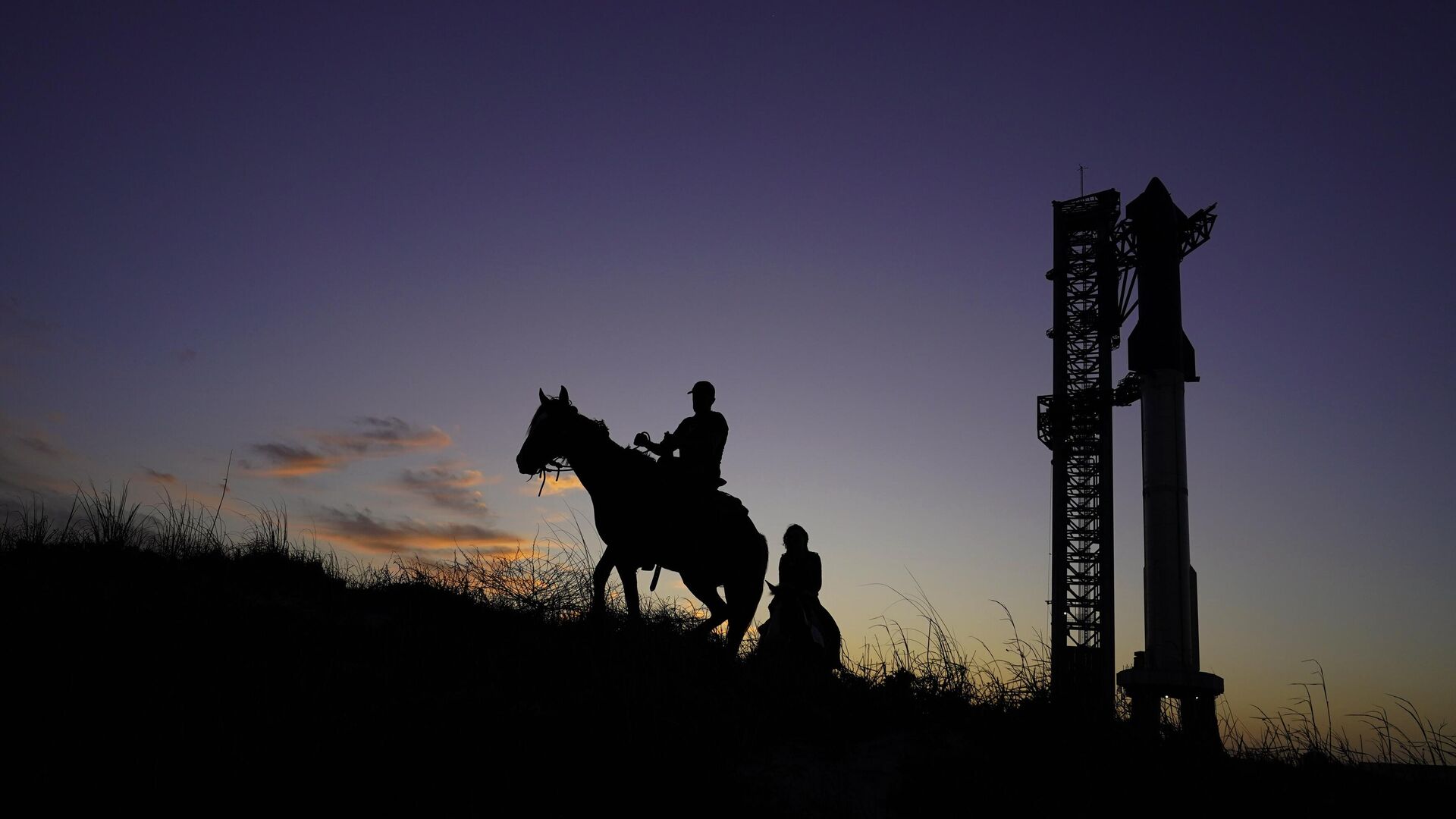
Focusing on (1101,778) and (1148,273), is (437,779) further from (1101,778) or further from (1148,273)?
(1148,273)

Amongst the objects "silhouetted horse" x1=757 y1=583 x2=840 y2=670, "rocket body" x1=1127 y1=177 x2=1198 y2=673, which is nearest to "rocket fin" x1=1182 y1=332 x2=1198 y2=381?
"rocket body" x1=1127 y1=177 x2=1198 y2=673

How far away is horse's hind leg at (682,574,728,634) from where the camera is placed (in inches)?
452

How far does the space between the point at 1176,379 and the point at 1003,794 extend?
3700 cm

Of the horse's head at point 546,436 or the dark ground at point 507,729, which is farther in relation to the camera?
the horse's head at point 546,436

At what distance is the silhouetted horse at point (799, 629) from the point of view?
11.5 meters

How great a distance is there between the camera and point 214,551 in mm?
11945

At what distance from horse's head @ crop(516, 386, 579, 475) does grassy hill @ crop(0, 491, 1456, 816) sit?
70.6 inches

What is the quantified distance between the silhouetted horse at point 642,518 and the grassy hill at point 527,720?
89 cm

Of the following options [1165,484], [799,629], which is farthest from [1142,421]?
[799,629]

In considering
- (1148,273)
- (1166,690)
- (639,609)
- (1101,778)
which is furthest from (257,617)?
(1148,273)

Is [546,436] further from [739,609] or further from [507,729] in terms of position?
[507,729]

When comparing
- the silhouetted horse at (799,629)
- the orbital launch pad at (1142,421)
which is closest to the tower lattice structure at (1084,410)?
the orbital launch pad at (1142,421)

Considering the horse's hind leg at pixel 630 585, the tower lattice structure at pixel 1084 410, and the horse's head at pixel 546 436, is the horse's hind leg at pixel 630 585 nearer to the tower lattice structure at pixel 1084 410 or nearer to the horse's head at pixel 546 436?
the horse's head at pixel 546 436

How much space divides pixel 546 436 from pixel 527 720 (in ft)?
13.5
